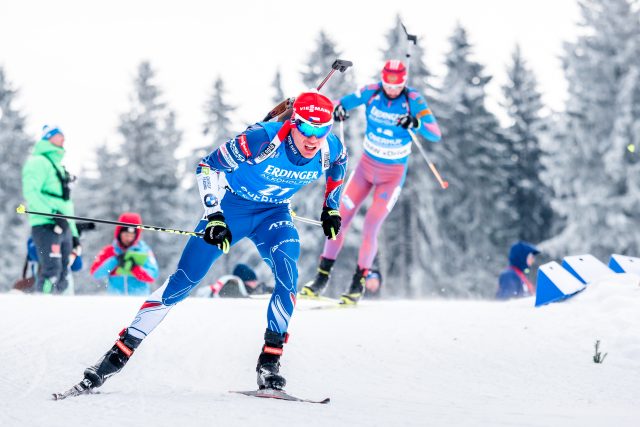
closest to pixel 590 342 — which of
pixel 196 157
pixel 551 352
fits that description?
pixel 551 352

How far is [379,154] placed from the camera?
29.6 feet

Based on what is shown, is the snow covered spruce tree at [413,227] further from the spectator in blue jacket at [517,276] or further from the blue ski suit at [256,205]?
the blue ski suit at [256,205]

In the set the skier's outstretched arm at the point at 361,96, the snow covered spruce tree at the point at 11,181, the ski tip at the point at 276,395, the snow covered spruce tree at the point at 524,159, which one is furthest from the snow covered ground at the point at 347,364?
the snow covered spruce tree at the point at 11,181

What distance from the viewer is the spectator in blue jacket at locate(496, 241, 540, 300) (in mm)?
12141

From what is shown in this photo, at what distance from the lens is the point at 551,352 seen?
6.61 m

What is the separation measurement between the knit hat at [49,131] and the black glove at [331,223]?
579 centimetres

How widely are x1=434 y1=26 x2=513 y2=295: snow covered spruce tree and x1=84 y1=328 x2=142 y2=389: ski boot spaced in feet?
94.8

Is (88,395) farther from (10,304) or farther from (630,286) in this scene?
(630,286)

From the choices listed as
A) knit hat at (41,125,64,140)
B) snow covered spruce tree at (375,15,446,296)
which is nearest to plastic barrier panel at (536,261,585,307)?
knit hat at (41,125,64,140)

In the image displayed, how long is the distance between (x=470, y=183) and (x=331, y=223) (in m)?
30.0

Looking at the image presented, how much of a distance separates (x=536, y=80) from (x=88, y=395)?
35.7 m

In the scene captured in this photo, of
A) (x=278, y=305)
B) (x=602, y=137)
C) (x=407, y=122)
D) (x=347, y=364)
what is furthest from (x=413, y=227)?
(x=278, y=305)

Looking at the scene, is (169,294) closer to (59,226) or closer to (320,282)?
(320,282)

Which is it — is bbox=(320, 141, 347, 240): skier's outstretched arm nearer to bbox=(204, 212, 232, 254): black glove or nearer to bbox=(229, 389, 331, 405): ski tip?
bbox=(204, 212, 232, 254): black glove
